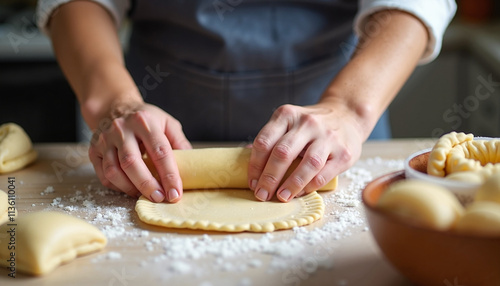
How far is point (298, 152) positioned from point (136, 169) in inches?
11.5

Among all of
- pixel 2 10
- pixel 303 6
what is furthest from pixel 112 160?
pixel 2 10

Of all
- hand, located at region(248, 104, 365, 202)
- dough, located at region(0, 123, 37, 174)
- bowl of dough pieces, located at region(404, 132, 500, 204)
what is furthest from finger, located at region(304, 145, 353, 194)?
dough, located at region(0, 123, 37, 174)

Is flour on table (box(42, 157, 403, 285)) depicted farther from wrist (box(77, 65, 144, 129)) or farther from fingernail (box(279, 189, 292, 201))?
wrist (box(77, 65, 144, 129))

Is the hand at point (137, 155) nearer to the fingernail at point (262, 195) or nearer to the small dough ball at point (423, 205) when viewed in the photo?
the fingernail at point (262, 195)

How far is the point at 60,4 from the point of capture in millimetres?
1360

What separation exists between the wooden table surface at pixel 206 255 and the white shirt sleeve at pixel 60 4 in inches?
20.4

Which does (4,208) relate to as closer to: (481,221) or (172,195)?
(172,195)

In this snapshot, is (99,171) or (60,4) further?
(60,4)

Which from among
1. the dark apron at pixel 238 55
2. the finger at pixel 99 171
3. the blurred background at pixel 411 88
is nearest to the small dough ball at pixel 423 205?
the finger at pixel 99 171

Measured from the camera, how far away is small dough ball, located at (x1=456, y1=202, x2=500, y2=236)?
57 cm

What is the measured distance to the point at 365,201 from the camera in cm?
65

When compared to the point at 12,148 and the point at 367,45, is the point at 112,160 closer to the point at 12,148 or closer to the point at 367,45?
the point at 12,148

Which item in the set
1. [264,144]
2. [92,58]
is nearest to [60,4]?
[92,58]

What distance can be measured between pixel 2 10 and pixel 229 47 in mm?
2152
